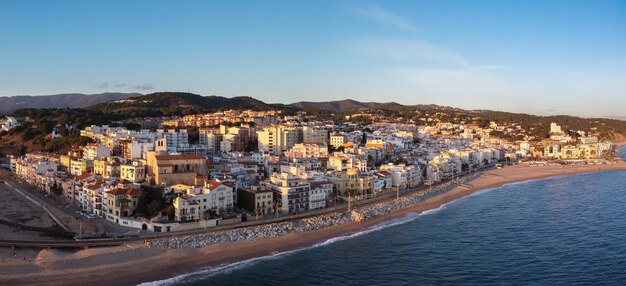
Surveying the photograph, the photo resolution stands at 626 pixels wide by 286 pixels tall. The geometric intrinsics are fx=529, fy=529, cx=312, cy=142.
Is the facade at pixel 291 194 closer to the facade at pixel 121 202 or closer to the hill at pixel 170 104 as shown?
the facade at pixel 121 202

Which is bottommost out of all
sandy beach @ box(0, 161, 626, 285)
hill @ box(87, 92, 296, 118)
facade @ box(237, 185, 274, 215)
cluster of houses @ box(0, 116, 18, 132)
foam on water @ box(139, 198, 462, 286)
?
foam on water @ box(139, 198, 462, 286)

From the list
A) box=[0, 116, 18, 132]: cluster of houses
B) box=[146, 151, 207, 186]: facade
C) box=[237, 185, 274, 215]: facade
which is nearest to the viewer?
box=[237, 185, 274, 215]: facade

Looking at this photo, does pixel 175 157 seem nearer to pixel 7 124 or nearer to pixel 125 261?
pixel 125 261

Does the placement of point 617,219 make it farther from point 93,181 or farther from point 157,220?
point 93,181

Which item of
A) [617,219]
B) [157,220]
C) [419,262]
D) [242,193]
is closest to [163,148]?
[242,193]

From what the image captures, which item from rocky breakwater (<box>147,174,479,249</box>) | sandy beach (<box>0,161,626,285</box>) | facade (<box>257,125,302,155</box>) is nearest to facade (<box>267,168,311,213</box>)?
rocky breakwater (<box>147,174,479,249</box>)

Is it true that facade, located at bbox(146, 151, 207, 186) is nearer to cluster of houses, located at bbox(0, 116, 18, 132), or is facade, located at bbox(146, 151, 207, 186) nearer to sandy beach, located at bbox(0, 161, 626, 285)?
sandy beach, located at bbox(0, 161, 626, 285)
